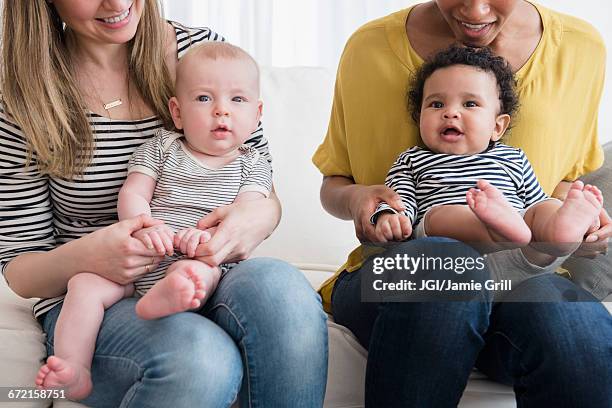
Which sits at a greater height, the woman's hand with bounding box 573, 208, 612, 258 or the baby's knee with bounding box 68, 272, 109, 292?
the woman's hand with bounding box 573, 208, 612, 258

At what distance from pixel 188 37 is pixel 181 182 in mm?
325

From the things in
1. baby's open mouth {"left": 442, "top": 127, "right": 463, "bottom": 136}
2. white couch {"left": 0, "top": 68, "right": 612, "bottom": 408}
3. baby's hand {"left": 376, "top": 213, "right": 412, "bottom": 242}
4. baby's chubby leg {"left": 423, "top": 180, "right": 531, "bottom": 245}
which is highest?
baby's open mouth {"left": 442, "top": 127, "right": 463, "bottom": 136}

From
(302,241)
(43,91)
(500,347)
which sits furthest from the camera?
(302,241)

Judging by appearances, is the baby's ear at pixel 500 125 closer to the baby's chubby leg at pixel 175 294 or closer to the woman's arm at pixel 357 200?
the woman's arm at pixel 357 200

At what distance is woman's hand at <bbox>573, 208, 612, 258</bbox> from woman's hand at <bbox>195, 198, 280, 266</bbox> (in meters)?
0.53

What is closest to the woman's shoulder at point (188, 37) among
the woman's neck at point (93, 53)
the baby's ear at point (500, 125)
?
the woman's neck at point (93, 53)

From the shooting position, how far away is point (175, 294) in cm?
122

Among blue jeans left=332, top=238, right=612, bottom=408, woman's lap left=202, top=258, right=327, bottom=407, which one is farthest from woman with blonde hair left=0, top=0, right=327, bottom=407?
blue jeans left=332, top=238, right=612, bottom=408

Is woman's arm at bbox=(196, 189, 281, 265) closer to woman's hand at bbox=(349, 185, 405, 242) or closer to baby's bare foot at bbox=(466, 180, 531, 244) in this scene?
woman's hand at bbox=(349, 185, 405, 242)

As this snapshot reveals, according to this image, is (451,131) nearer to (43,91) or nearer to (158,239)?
(158,239)

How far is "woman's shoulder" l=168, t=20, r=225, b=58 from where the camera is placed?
5.27 feet

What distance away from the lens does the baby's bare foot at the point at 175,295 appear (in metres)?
1.21

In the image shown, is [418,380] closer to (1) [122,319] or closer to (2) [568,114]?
(1) [122,319]

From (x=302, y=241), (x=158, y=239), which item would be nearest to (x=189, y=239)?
(x=158, y=239)
